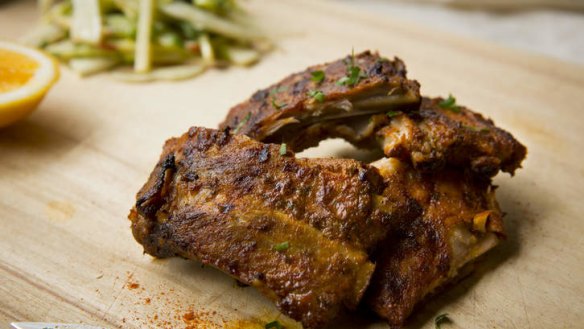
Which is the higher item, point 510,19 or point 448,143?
point 448,143

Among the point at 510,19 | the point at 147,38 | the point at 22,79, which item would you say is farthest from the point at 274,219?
the point at 510,19

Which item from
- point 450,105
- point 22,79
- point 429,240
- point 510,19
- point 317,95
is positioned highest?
point 317,95

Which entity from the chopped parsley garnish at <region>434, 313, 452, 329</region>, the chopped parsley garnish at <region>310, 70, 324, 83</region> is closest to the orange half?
the chopped parsley garnish at <region>310, 70, 324, 83</region>

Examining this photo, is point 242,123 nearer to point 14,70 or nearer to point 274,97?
point 274,97

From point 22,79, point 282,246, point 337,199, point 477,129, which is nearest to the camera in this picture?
point 282,246

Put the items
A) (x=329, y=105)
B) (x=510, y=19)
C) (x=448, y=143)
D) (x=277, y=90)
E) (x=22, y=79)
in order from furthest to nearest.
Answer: (x=510, y=19), (x=22, y=79), (x=277, y=90), (x=329, y=105), (x=448, y=143)

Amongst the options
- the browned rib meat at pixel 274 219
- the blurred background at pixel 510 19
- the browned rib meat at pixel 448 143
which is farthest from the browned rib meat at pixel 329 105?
the blurred background at pixel 510 19
